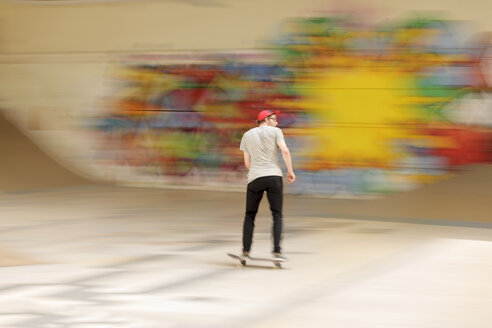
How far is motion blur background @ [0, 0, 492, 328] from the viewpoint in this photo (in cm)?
812

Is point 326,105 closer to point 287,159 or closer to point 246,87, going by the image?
point 246,87

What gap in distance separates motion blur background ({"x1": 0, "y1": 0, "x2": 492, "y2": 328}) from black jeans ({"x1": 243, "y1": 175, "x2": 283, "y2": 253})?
434mm

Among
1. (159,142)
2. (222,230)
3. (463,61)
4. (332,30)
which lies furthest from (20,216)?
(463,61)

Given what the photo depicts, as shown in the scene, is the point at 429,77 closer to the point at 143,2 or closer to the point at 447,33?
the point at 447,33

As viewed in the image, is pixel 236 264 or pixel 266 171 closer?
pixel 266 171

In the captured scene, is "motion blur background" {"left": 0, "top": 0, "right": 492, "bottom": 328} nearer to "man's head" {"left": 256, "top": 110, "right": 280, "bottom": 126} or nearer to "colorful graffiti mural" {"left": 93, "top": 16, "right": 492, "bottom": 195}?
"colorful graffiti mural" {"left": 93, "top": 16, "right": 492, "bottom": 195}

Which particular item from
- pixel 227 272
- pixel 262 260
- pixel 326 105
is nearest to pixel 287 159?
pixel 262 260

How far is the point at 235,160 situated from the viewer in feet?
61.6

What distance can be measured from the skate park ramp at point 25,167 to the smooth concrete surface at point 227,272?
13.0 feet

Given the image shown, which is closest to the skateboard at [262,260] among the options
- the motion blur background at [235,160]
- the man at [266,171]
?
the man at [266,171]

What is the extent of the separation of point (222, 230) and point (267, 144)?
3.78 meters

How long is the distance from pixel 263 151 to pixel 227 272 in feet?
4.41

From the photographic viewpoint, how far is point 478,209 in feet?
48.3

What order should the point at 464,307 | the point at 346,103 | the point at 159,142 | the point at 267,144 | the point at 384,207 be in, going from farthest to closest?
the point at 159,142 < the point at 346,103 < the point at 384,207 < the point at 267,144 < the point at 464,307
